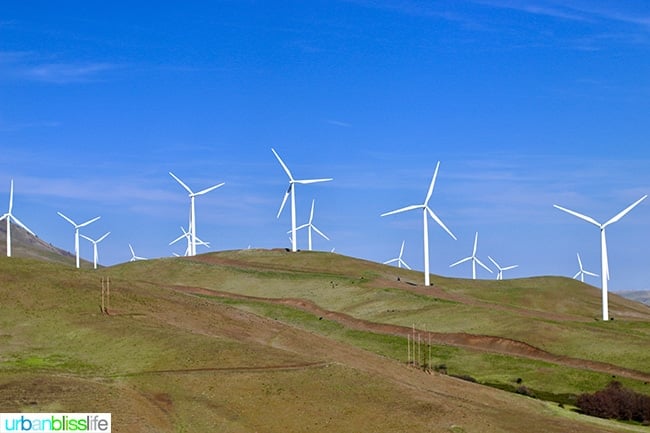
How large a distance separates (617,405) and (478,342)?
34740 mm

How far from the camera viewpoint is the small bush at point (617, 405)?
8638cm

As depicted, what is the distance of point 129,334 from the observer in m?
91.5

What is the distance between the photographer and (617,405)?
3425 inches

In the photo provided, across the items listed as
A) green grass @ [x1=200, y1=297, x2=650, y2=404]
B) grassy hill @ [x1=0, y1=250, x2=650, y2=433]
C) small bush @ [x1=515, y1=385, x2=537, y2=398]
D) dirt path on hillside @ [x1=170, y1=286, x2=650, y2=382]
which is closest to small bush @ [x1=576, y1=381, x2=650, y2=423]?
grassy hill @ [x1=0, y1=250, x2=650, y2=433]

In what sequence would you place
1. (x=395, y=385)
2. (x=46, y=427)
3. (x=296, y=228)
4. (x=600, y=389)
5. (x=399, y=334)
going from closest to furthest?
(x=46, y=427), (x=395, y=385), (x=600, y=389), (x=399, y=334), (x=296, y=228)

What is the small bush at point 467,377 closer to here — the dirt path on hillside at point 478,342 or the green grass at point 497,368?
the green grass at point 497,368

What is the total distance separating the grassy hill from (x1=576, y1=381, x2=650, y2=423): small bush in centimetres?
269

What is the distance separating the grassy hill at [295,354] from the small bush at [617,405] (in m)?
2.69

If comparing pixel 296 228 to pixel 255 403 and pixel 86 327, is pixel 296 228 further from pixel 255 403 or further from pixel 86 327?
pixel 255 403

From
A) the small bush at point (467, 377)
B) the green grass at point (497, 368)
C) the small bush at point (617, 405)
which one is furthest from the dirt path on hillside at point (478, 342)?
the small bush at point (617, 405)

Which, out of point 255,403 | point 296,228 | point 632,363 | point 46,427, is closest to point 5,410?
point 46,427

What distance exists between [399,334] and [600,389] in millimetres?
33468

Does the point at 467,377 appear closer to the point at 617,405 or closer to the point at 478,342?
the point at 617,405

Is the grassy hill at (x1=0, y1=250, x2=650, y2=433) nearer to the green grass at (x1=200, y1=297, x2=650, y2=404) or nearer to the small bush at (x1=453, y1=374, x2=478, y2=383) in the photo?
the green grass at (x1=200, y1=297, x2=650, y2=404)
